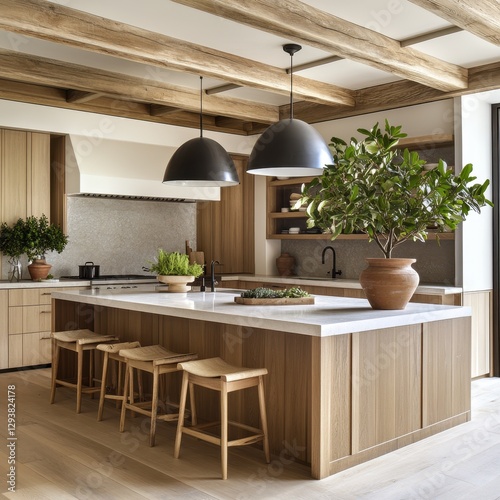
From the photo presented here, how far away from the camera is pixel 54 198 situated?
703 cm

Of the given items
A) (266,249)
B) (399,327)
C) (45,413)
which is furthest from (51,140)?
(399,327)

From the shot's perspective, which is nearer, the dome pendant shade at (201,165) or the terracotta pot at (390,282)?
the terracotta pot at (390,282)

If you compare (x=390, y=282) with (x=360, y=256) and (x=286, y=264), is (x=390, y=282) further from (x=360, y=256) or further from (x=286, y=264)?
(x=286, y=264)

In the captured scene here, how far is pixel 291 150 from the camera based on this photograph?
4367 millimetres

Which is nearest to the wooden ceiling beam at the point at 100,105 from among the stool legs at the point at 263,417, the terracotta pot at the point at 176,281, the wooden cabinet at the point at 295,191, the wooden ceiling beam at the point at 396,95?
the wooden cabinet at the point at 295,191

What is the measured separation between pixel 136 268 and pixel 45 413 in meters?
3.23

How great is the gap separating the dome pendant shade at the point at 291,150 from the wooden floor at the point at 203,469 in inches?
72.2

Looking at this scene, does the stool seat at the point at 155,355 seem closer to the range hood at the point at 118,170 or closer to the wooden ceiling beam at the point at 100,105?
the range hood at the point at 118,170

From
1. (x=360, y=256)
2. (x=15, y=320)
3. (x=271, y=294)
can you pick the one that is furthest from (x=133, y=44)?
(x=360, y=256)

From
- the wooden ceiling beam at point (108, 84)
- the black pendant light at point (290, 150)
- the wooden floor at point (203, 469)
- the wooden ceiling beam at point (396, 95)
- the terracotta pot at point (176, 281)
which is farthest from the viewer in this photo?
the wooden ceiling beam at point (396, 95)

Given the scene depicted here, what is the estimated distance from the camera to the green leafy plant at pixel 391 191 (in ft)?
12.5

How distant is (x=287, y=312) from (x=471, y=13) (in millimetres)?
2066

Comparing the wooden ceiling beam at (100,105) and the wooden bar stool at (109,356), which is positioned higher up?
the wooden ceiling beam at (100,105)

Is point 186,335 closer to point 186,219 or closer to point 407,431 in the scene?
point 407,431
